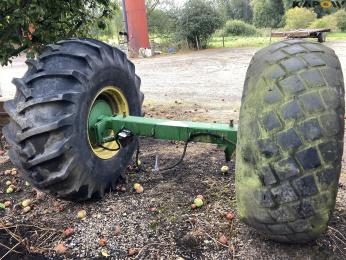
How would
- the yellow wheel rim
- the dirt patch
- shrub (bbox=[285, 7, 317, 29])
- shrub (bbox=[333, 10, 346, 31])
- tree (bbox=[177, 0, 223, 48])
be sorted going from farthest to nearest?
shrub (bbox=[285, 7, 317, 29]) < shrub (bbox=[333, 10, 346, 31]) < tree (bbox=[177, 0, 223, 48]) < the yellow wheel rim < the dirt patch

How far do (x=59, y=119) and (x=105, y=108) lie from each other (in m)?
0.95

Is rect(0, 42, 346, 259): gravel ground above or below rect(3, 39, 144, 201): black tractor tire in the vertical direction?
below

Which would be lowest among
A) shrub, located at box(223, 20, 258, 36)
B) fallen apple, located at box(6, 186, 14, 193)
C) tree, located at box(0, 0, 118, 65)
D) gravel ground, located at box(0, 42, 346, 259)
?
shrub, located at box(223, 20, 258, 36)

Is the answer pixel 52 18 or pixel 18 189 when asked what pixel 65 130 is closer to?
pixel 18 189

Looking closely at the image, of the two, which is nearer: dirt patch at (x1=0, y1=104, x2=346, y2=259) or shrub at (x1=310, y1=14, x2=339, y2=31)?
dirt patch at (x1=0, y1=104, x2=346, y2=259)

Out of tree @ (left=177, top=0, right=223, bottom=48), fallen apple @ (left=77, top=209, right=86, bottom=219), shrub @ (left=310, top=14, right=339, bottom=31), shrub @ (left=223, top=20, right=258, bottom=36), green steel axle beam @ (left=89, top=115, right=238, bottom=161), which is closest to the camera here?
green steel axle beam @ (left=89, top=115, right=238, bottom=161)

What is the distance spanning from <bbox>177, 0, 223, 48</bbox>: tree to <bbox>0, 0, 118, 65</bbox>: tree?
19.5 m

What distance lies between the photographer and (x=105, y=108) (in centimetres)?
398

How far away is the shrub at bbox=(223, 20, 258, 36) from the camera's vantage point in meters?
36.3

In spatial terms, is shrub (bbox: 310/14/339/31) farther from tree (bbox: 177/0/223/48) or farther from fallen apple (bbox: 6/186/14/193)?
fallen apple (bbox: 6/186/14/193)

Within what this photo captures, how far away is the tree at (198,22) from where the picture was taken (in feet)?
84.5

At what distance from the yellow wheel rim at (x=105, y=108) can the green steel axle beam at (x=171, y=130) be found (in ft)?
0.20

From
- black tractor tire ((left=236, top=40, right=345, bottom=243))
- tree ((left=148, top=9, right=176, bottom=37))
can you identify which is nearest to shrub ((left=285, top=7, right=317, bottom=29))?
tree ((left=148, top=9, right=176, bottom=37))

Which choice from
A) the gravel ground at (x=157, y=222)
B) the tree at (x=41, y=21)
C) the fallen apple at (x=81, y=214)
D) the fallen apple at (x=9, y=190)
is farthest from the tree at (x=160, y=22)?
the fallen apple at (x=81, y=214)
